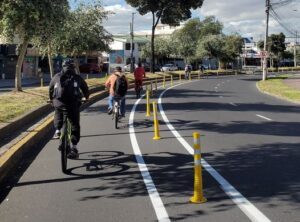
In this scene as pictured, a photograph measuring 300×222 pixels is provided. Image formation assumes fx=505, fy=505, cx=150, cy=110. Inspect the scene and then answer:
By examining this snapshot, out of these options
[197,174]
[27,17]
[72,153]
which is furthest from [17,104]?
[197,174]

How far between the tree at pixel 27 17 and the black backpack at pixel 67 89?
453 inches

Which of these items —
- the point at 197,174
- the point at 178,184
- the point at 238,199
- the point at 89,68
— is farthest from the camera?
the point at 89,68

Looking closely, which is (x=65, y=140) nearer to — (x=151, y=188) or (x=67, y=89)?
(x=67, y=89)

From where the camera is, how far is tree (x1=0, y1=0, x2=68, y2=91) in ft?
63.8

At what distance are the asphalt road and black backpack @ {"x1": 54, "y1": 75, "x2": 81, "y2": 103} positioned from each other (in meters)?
1.22

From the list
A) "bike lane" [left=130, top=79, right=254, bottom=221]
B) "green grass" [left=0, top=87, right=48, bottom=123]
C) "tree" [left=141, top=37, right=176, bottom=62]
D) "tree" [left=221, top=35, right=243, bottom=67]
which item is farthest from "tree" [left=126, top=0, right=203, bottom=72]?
"bike lane" [left=130, top=79, right=254, bottom=221]

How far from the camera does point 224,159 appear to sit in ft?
31.0

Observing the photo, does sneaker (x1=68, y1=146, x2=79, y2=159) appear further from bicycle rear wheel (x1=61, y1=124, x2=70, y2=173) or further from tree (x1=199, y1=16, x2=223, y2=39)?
tree (x1=199, y1=16, x2=223, y2=39)

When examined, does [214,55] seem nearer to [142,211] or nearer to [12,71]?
[12,71]

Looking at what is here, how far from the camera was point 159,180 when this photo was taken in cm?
780

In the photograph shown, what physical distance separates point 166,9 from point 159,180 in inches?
1954

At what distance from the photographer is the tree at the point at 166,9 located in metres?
54.5

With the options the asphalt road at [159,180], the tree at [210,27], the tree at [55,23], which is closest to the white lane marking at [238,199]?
the asphalt road at [159,180]

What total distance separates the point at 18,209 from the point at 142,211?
1587 millimetres
